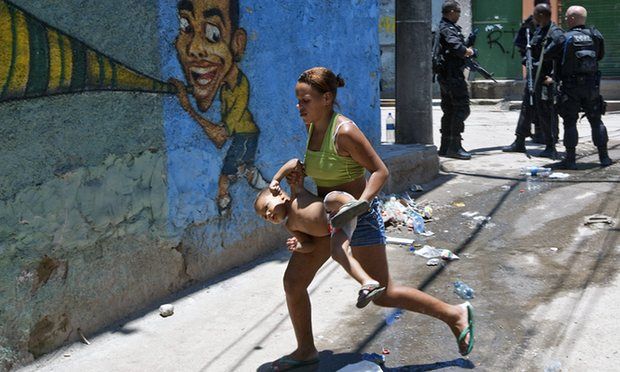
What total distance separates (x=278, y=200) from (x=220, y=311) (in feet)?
5.45

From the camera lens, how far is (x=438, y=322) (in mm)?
5180

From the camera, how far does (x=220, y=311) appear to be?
558 cm

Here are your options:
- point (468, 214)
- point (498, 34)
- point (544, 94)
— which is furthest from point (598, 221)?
point (498, 34)

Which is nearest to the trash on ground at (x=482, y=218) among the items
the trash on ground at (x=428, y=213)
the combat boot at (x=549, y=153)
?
the trash on ground at (x=428, y=213)

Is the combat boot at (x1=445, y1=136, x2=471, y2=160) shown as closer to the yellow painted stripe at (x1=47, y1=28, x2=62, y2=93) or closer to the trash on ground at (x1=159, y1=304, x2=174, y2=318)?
the trash on ground at (x1=159, y1=304, x2=174, y2=318)

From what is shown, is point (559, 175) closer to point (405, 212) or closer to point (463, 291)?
point (405, 212)

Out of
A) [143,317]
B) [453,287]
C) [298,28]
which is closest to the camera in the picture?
[143,317]

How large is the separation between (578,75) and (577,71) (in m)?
0.07

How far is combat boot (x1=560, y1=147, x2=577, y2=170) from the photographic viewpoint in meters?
10.1

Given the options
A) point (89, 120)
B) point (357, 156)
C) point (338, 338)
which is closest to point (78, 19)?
point (89, 120)

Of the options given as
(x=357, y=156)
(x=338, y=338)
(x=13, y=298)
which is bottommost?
(x=338, y=338)

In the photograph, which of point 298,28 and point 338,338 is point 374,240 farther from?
point 298,28

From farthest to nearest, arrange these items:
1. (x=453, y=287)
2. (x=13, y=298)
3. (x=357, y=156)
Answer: (x=453, y=287) < (x=13, y=298) < (x=357, y=156)

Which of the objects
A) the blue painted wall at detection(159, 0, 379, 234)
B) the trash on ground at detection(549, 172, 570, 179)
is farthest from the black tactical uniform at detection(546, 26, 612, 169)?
the blue painted wall at detection(159, 0, 379, 234)
